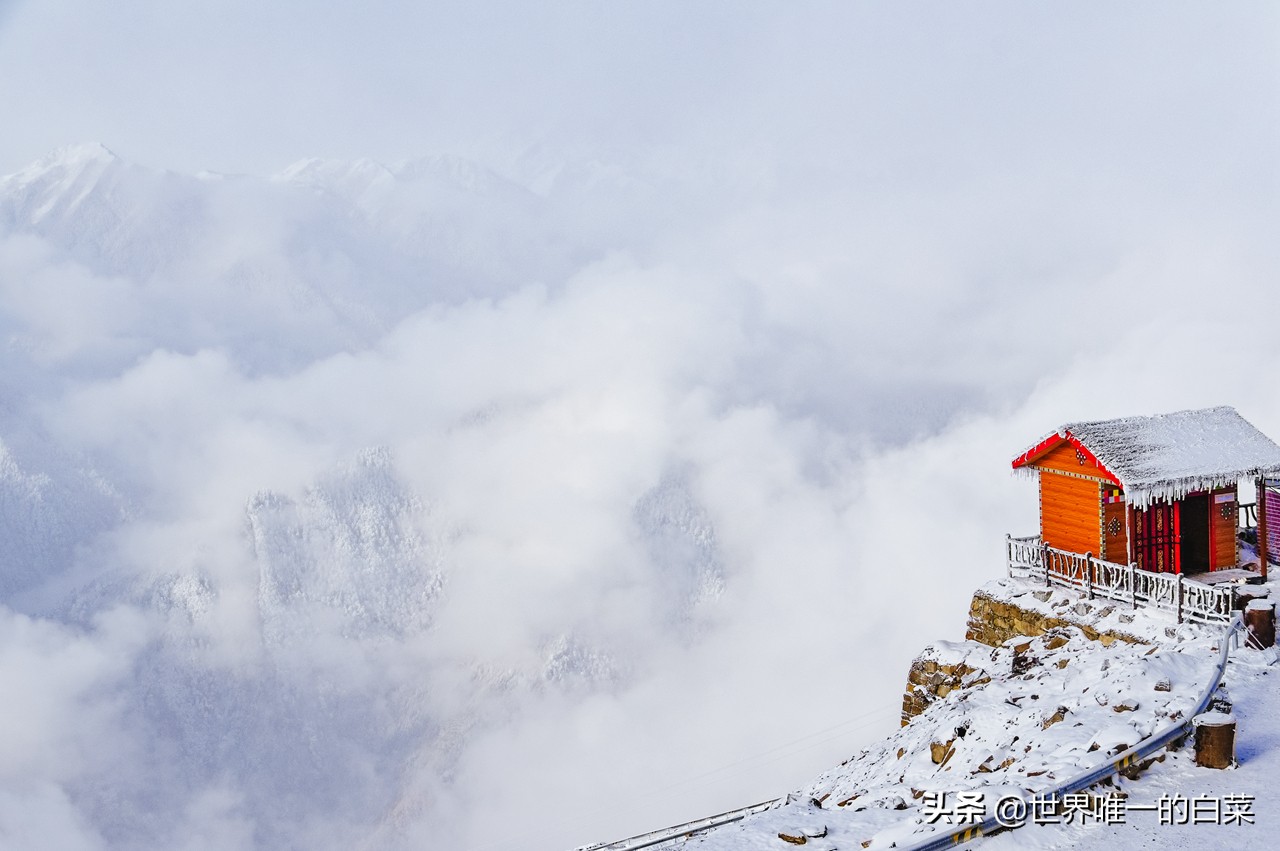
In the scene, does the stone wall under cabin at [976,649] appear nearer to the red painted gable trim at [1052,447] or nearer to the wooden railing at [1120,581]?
the wooden railing at [1120,581]

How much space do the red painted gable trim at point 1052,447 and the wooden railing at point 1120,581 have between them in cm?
222

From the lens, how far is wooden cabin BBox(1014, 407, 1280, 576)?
2259 cm

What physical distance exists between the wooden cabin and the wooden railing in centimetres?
49

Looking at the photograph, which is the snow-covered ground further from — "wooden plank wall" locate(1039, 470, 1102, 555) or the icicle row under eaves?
"wooden plank wall" locate(1039, 470, 1102, 555)

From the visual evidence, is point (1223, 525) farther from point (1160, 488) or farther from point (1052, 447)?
point (1052, 447)

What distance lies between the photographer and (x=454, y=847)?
120m

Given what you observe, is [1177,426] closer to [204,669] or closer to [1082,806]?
[1082,806]

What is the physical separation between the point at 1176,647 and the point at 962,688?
5272mm

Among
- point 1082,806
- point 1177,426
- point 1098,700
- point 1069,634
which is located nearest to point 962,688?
point 1069,634

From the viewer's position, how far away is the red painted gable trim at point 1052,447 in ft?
75.3

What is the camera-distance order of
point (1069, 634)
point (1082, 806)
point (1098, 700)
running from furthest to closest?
point (1069, 634)
point (1098, 700)
point (1082, 806)

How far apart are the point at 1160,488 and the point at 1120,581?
2.56 m

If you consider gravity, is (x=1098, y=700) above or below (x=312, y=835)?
above

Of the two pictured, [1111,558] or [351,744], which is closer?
[1111,558]
